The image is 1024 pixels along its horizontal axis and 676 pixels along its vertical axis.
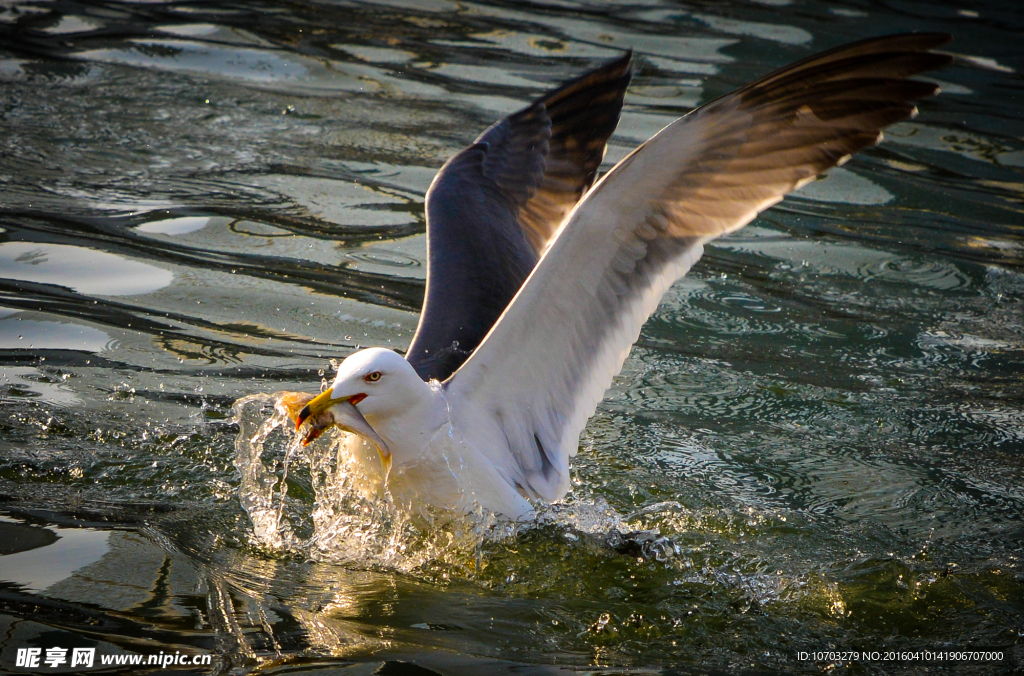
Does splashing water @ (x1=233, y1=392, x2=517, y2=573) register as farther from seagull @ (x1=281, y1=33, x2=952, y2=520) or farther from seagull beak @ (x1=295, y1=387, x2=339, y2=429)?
A: seagull beak @ (x1=295, y1=387, x2=339, y2=429)

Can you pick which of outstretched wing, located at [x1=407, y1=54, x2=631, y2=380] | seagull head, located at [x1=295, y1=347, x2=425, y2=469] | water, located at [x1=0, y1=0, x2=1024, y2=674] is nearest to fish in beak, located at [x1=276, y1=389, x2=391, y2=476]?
seagull head, located at [x1=295, y1=347, x2=425, y2=469]

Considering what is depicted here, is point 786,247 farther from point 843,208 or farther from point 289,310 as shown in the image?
point 289,310

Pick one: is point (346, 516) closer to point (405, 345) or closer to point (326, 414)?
point (326, 414)

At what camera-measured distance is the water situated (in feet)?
11.6

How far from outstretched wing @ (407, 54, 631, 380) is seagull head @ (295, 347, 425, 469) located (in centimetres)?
85

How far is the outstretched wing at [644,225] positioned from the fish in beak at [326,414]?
1.48 ft

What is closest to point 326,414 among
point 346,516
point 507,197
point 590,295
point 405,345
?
point 346,516

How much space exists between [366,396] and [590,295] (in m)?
1.03

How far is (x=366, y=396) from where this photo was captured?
403 centimetres

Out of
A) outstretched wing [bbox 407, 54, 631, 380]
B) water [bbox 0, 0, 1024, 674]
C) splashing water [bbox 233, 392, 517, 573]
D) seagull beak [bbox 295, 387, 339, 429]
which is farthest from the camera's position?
outstretched wing [bbox 407, 54, 631, 380]

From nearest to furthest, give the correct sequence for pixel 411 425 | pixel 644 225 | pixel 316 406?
pixel 316 406
pixel 411 425
pixel 644 225

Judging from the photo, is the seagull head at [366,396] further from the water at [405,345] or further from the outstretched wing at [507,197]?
the outstretched wing at [507,197]

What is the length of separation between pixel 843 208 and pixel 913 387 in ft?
10.8

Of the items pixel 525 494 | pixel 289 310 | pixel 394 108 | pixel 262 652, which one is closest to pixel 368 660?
pixel 262 652
